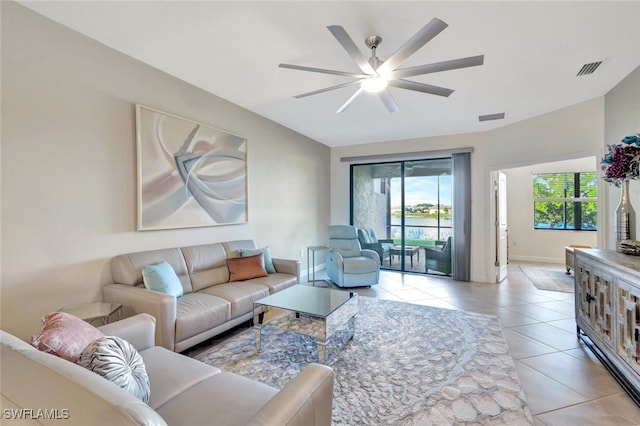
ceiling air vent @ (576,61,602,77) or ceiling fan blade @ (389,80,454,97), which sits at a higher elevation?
ceiling air vent @ (576,61,602,77)

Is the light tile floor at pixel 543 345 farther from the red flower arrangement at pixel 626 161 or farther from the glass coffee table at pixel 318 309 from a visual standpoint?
the red flower arrangement at pixel 626 161

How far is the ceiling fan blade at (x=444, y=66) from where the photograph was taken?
1.93m

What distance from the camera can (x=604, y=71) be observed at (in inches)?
111

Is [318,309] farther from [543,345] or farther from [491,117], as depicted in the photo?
[491,117]

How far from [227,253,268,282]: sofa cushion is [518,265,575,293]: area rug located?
15.4ft

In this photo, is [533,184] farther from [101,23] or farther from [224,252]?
[101,23]

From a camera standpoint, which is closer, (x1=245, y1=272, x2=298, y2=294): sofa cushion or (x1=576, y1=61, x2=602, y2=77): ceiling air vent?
(x1=576, y1=61, x2=602, y2=77): ceiling air vent

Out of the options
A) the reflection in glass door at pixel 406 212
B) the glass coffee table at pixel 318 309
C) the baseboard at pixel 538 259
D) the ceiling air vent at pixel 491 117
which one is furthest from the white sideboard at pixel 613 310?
the baseboard at pixel 538 259

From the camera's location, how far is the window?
670 centimetres

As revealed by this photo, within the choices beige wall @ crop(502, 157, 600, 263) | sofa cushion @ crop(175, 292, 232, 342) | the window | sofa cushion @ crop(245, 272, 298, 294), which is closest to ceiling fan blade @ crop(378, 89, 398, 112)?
sofa cushion @ crop(245, 272, 298, 294)

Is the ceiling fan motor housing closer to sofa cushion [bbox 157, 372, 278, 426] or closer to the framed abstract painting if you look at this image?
the framed abstract painting

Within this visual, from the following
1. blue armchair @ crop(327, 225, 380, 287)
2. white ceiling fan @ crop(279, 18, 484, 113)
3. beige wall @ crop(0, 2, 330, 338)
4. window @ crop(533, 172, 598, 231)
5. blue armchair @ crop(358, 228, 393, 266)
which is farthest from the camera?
window @ crop(533, 172, 598, 231)

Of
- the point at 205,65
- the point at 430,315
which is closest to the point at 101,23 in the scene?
the point at 205,65

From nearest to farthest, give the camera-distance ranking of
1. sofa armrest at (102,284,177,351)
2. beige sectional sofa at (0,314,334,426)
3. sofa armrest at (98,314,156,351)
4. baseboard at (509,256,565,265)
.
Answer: beige sectional sofa at (0,314,334,426) → sofa armrest at (98,314,156,351) → sofa armrest at (102,284,177,351) → baseboard at (509,256,565,265)
